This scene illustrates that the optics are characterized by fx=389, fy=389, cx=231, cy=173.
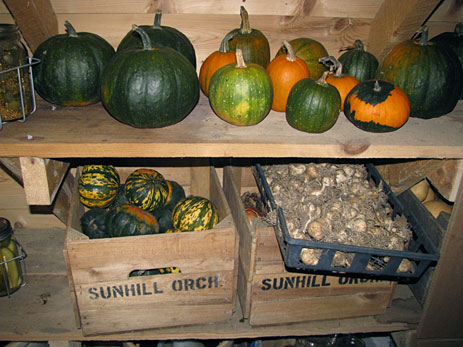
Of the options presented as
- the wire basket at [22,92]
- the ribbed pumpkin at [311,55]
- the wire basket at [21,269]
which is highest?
the ribbed pumpkin at [311,55]

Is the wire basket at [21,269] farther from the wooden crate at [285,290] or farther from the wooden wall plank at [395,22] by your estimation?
the wooden wall plank at [395,22]

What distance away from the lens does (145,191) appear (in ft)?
4.48

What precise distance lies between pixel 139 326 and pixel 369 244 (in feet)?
2.40

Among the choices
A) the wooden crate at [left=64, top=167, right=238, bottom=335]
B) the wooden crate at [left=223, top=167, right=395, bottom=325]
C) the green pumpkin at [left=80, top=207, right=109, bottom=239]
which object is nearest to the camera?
the wooden crate at [left=64, top=167, right=238, bottom=335]

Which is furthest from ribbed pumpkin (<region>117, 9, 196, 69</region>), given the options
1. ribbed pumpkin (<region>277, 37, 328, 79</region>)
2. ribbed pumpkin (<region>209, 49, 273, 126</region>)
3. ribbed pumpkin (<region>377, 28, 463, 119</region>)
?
ribbed pumpkin (<region>377, 28, 463, 119</region>)

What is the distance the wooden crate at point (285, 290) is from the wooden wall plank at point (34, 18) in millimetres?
801

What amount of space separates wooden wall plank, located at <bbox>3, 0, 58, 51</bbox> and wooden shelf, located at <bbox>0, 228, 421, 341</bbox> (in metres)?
0.79

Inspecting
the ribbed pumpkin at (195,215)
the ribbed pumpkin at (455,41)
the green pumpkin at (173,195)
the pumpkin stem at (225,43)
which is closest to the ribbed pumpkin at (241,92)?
the pumpkin stem at (225,43)

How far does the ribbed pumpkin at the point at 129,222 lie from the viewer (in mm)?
1204

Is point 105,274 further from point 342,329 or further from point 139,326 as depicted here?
point 342,329

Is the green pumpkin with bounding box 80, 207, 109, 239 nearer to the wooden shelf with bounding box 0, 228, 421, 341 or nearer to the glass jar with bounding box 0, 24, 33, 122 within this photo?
the wooden shelf with bounding box 0, 228, 421, 341

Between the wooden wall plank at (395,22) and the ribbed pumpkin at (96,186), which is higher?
the wooden wall plank at (395,22)

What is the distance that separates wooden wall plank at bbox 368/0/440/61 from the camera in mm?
1174

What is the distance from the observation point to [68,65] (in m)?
1.02
